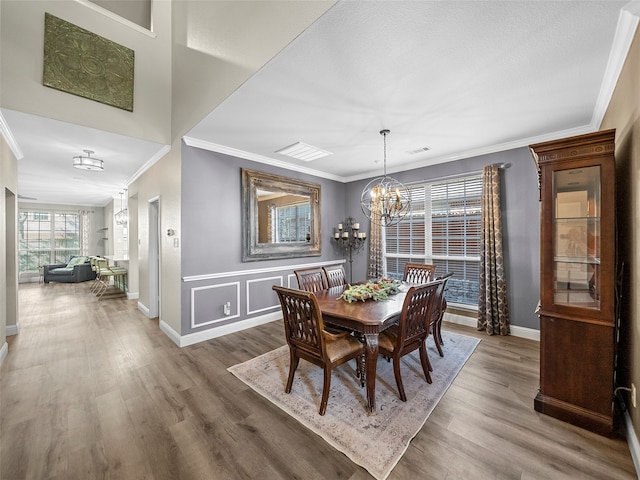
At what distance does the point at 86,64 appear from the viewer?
299cm

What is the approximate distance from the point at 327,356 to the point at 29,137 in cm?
453

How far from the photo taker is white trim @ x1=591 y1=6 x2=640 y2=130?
5.05 feet

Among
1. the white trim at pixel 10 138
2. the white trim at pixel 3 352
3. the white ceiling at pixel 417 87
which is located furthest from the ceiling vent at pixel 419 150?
the white trim at pixel 3 352

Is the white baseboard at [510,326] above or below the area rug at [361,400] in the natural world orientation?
above

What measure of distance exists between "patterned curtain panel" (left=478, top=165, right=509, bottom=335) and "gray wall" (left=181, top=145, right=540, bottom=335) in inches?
6.3

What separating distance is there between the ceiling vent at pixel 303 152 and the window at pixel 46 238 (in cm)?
1010

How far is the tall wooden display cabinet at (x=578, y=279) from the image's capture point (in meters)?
1.83

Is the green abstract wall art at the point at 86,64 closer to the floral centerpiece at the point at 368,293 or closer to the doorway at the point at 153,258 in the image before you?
the doorway at the point at 153,258

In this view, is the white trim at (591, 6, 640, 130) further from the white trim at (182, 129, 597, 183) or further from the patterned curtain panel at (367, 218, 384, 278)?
the patterned curtain panel at (367, 218, 384, 278)

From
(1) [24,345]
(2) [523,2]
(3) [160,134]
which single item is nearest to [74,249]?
(1) [24,345]

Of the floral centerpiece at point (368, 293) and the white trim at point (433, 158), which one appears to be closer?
the floral centerpiece at point (368, 293)

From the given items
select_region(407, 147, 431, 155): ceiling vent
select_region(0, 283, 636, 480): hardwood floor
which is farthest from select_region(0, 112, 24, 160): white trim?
select_region(407, 147, 431, 155): ceiling vent

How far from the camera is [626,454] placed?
164 centimetres

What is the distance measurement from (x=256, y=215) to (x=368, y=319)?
2705 mm
